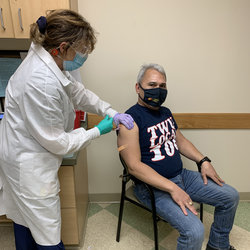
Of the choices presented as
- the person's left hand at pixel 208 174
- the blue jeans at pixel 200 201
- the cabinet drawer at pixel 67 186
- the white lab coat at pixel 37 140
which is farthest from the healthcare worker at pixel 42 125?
the person's left hand at pixel 208 174

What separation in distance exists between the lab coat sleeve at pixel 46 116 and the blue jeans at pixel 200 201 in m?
0.64

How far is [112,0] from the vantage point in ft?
4.96

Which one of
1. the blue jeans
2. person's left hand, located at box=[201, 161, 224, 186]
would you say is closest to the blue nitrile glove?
the blue jeans

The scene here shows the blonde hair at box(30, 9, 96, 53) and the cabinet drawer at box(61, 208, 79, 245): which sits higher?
the blonde hair at box(30, 9, 96, 53)

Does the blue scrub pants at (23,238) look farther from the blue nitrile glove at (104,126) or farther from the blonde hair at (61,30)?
the blonde hair at (61,30)

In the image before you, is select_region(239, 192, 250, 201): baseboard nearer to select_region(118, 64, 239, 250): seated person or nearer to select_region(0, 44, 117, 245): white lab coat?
select_region(118, 64, 239, 250): seated person

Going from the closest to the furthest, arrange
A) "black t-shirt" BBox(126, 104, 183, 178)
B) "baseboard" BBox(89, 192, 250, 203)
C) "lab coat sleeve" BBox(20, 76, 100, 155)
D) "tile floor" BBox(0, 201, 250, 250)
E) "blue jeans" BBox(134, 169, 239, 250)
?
"lab coat sleeve" BBox(20, 76, 100, 155), "blue jeans" BBox(134, 169, 239, 250), "black t-shirt" BBox(126, 104, 183, 178), "tile floor" BBox(0, 201, 250, 250), "baseboard" BBox(89, 192, 250, 203)

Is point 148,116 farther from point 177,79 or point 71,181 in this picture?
point 71,181

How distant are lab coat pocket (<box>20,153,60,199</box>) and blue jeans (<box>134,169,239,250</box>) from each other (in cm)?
63

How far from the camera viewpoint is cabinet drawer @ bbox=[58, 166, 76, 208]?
4.00ft

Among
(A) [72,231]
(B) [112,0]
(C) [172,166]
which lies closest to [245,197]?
(C) [172,166]

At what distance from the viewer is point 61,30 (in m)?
0.89

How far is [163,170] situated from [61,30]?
1003 mm

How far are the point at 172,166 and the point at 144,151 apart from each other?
8.6 inches
